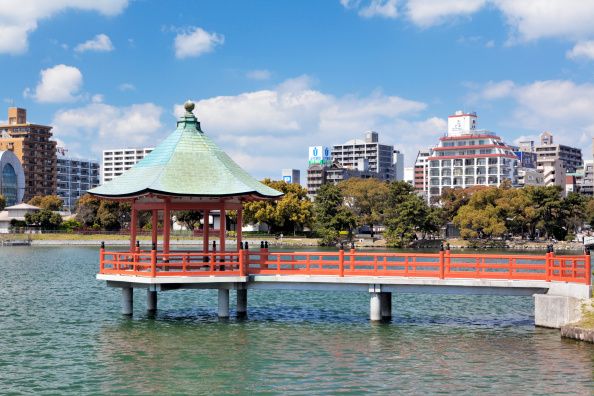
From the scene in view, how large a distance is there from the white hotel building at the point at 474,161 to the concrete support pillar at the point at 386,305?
157m

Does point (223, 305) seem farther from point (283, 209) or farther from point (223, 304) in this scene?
point (283, 209)

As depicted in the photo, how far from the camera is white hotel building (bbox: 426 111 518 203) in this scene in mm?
190125

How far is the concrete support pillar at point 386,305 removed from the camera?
3362 centimetres

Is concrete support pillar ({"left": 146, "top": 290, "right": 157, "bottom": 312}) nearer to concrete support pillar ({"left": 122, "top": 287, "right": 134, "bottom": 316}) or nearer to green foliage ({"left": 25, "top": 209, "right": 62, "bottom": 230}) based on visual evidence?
concrete support pillar ({"left": 122, "top": 287, "right": 134, "bottom": 316})

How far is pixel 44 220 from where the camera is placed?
135875 mm

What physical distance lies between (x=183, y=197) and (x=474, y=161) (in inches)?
6617

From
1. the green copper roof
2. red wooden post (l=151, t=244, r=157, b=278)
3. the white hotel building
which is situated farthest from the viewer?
the white hotel building

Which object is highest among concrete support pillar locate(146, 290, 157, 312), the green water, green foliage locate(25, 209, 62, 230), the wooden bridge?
green foliage locate(25, 209, 62, 230)

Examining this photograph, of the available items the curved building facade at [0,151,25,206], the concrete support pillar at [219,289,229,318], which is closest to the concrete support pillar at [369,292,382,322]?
the concrete support pillar at [219,289,229,318]

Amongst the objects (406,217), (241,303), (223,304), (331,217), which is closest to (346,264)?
(223,304)

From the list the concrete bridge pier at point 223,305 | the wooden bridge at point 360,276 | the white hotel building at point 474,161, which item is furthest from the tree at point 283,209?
the wooden bridge at point 360,276

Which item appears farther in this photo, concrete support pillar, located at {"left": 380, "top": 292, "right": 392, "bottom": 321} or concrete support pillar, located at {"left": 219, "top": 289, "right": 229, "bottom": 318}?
concrete support pillar, located at {"left": 219, "top": 289, "right": 229, "bottom": 318}

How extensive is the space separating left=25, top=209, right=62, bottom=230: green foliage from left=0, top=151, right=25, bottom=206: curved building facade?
2343 inches

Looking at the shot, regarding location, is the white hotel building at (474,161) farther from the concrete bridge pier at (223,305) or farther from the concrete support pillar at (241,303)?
the concrete bridge pier at (223,305)
